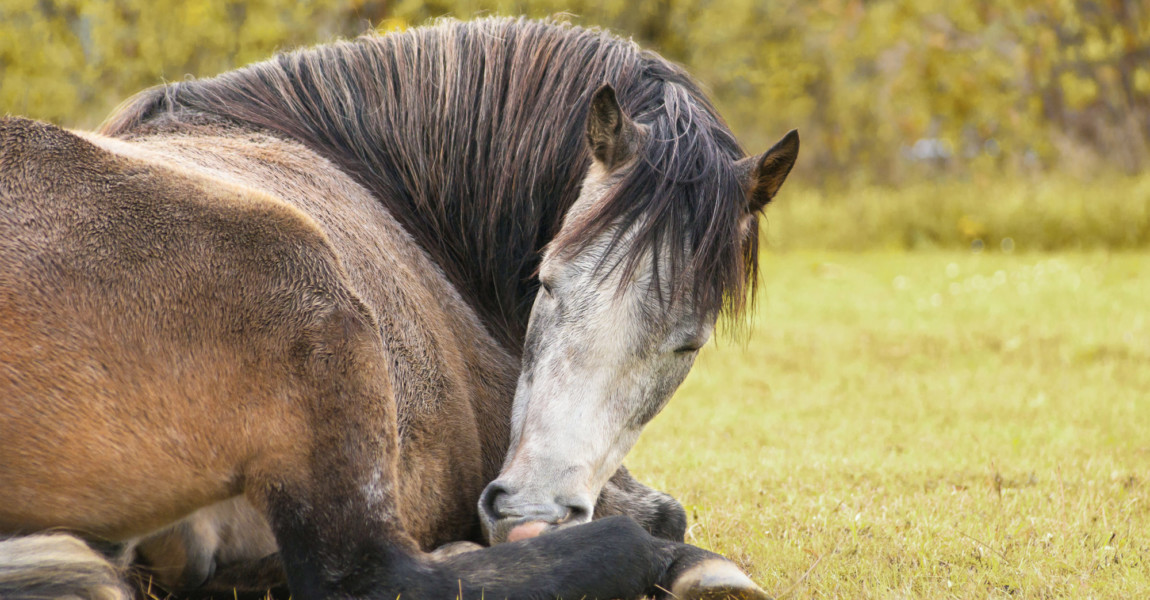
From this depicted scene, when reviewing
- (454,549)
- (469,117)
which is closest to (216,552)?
(454,549)

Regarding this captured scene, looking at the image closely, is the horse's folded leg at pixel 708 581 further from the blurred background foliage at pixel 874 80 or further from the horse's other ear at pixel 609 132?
the blurred background foliage at pixel 874 80

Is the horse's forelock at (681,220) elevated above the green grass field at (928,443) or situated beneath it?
elevated above

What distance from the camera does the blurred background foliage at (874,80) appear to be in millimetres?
11875

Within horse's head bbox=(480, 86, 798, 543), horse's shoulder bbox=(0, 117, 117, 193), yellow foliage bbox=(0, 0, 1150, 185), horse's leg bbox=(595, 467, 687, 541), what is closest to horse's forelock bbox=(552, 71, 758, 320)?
horse's head bbox=(480, 86, 798, 543)

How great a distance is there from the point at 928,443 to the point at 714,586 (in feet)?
9.17

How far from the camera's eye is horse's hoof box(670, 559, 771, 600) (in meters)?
2.48

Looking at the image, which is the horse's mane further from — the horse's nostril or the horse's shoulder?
the horse's shoulder

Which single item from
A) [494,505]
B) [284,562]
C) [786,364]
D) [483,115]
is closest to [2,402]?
[284,562]

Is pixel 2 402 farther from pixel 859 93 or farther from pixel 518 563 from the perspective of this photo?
pixel 859 93

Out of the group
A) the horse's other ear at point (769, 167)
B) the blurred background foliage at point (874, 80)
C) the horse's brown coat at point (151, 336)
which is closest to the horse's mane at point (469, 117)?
the horse's other ear at point (769, 167)

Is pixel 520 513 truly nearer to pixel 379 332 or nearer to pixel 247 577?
pixel 379 332

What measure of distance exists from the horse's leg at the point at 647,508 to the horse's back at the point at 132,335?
1.12 meters

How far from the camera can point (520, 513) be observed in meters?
2.53

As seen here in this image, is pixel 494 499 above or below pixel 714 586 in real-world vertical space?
above
